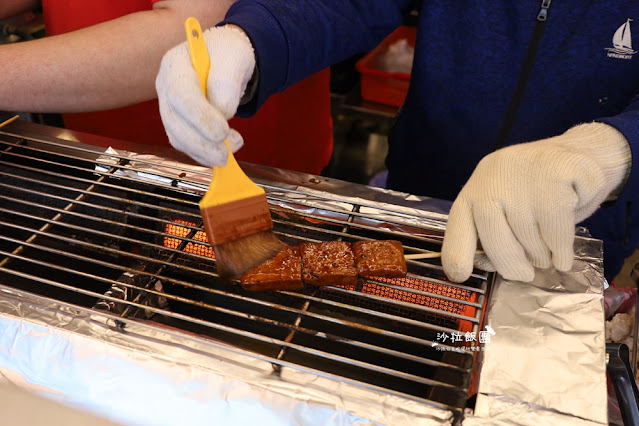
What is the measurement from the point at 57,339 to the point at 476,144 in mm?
1688

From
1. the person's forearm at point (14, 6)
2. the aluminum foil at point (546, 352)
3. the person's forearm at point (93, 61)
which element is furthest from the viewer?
the person's forearm at point (14, 6)

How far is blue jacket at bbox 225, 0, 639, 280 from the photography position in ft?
4.86

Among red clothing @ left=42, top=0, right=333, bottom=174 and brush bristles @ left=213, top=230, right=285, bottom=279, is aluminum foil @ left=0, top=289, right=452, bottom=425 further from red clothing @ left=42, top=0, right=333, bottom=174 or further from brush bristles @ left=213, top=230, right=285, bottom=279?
red clothing @ left=42, top=0, right=333, bottom=174

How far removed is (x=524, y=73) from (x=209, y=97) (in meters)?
1.19

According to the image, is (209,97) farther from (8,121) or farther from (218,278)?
(8,121)

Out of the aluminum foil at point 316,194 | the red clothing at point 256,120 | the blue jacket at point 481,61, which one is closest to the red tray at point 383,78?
the red clothing at point 256,120

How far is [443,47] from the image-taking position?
5.89 feet

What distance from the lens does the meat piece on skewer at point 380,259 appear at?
1.18 meters

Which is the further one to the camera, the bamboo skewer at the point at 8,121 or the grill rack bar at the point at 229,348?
the bamboo skewer at the point at 8,121

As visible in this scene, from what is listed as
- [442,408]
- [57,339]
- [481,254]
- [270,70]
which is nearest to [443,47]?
[270,70]

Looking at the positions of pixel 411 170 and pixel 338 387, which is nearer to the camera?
pixel 338 387

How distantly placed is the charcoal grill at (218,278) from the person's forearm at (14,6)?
1058 mm

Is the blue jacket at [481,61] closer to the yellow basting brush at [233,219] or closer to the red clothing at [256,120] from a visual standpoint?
the yellow basting brush at [233,219]

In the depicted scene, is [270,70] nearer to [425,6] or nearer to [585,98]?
[425,6]
